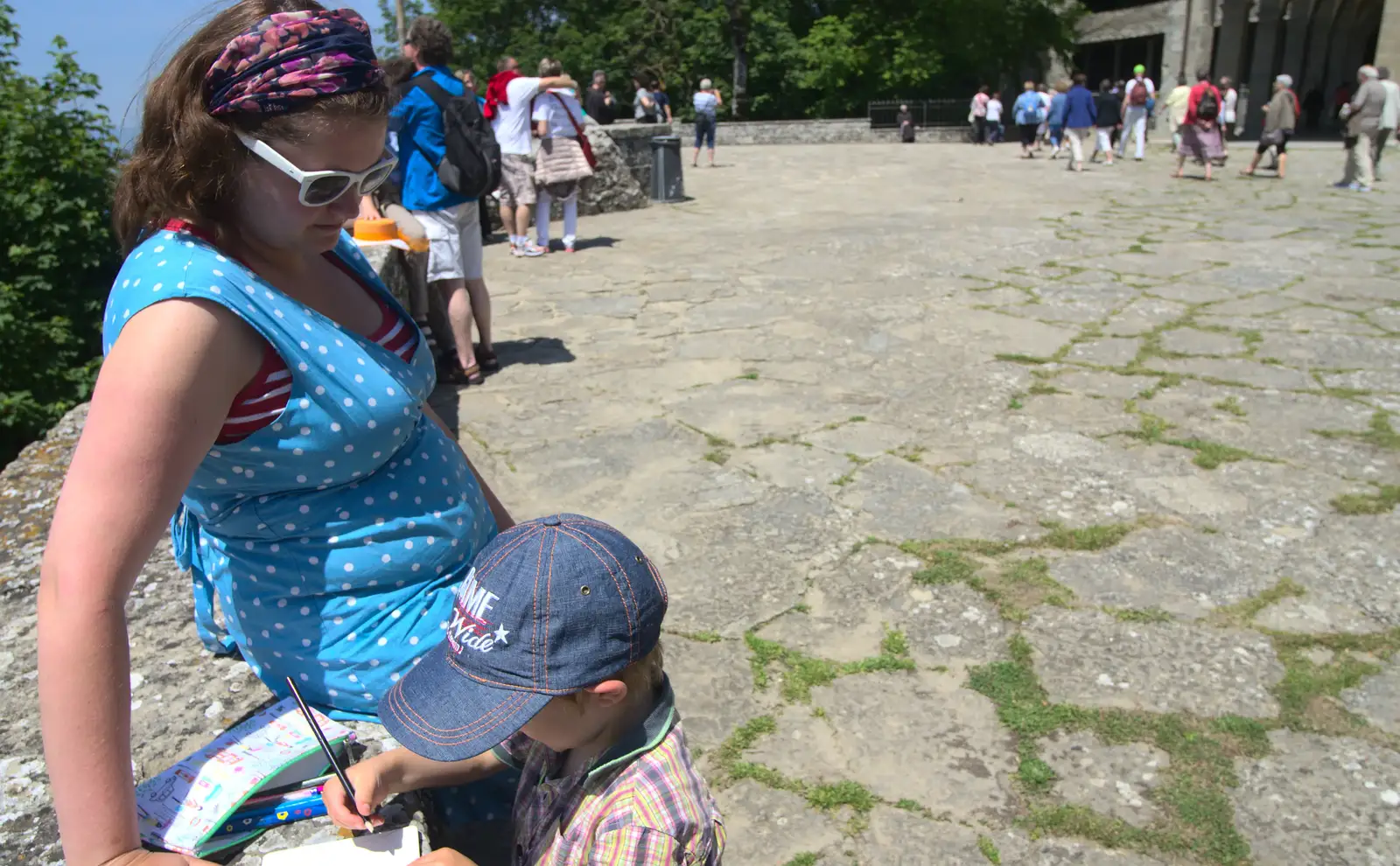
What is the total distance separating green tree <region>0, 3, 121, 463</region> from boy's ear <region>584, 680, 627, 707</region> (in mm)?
5727

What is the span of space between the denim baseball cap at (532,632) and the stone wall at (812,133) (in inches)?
965

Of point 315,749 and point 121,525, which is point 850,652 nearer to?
point 315,749

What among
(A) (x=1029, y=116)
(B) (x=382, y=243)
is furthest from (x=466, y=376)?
(A) (x=1029, y=116)

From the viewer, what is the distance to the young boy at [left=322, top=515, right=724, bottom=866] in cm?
126

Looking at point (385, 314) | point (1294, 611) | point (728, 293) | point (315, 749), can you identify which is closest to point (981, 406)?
point (1294, 611)

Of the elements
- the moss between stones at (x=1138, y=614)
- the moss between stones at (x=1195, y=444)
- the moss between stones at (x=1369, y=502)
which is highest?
the moss between stones at (x=1195, y=444)

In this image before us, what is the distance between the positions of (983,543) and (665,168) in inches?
364

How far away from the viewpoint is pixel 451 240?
5020mm

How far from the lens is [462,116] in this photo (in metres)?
5.05

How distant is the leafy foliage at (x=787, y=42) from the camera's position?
97.0ft

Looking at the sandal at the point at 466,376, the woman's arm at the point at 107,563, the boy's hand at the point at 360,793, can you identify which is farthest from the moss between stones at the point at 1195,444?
the woman's arm at the point at 107,563

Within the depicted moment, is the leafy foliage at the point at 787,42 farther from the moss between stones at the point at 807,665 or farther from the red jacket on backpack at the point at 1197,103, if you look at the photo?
the moss between stones at the point at 807,665

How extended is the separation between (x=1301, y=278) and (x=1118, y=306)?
5.61 feet

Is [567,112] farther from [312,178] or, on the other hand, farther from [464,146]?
[312,178]
